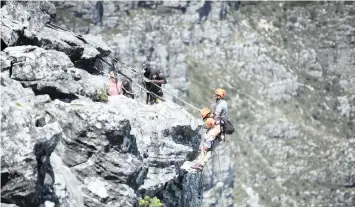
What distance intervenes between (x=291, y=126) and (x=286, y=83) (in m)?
14.5

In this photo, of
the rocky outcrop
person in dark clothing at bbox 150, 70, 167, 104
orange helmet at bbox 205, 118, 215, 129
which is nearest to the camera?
the rocky outcrop

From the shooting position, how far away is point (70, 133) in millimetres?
25297

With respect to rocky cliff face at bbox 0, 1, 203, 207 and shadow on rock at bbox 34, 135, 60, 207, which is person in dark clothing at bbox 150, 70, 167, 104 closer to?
rocky cliff face at bbox 0, 1, 203, 207

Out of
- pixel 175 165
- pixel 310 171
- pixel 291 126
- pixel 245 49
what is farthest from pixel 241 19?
pixel 175 165

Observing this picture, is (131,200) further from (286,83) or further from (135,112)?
(286,83)

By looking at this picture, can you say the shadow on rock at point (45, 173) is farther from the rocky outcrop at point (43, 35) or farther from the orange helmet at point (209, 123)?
the orange helmet at point (209, 123)

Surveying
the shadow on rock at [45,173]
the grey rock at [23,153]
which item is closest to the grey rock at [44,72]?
the grey rock at [23,153]

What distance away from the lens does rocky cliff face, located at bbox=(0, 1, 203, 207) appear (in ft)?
71.1

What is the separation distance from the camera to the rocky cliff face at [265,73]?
137750 mm

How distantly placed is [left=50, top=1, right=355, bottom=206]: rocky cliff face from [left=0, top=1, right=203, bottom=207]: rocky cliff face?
88399 mm

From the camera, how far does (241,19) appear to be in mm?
167000

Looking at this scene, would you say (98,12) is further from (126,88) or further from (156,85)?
(126,88)

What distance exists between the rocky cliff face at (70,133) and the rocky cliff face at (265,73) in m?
88.4

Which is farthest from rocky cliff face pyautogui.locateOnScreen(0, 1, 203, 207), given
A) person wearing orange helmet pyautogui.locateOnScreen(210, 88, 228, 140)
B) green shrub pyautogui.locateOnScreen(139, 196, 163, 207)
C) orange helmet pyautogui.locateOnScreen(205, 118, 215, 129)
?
person wearing orange helmet pyautogui.locateOnScreen(210, 88, 228, 140)
